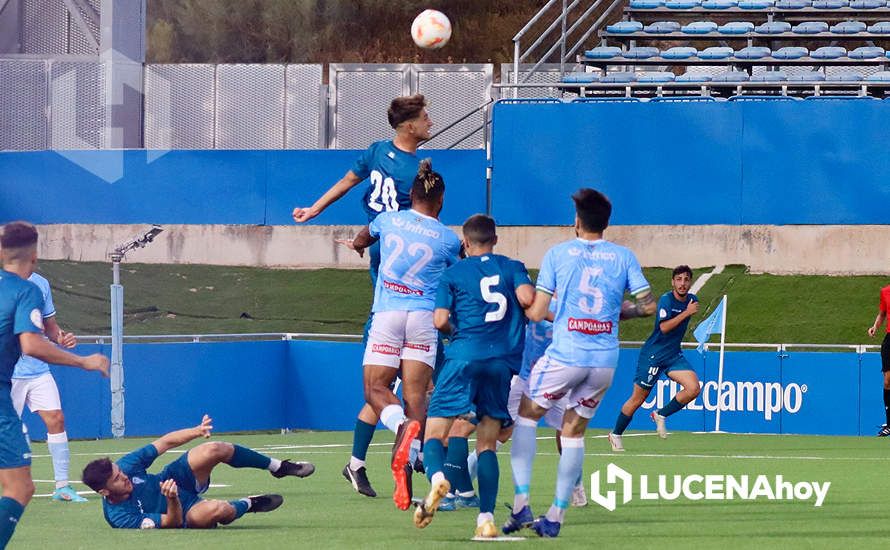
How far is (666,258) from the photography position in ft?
93.7

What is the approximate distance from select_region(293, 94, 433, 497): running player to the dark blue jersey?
6.42m

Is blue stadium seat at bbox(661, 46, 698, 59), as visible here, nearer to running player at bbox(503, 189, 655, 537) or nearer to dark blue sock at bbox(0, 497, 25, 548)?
running player at bbox(503, 189, 655, 537)

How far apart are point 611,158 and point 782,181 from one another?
3111 mm

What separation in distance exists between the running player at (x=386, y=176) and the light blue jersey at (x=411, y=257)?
562 mm

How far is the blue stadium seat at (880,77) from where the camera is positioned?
93.8 ft

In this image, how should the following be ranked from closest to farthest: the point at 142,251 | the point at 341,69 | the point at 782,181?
the point at 782,181
the point at 142,251
the point at 341,69

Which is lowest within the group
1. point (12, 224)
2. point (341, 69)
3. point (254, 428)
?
point (254, 428)

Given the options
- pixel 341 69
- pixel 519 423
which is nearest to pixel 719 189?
pixel 341 69

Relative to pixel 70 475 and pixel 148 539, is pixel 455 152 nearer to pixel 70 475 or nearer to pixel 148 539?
pixel 70 475

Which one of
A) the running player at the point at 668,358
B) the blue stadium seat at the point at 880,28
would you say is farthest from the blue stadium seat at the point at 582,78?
the running player at the point at 668,358

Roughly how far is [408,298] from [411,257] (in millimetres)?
322

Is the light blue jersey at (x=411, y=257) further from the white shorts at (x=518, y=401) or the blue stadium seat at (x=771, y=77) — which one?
the blue stadium seat at (x=771, y=77)

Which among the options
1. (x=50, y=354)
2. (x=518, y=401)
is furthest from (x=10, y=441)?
(x=518, y=401)

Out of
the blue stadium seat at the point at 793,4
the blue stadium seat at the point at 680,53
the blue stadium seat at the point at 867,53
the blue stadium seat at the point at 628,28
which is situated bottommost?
the blue stadium seat at the point at 867,53
